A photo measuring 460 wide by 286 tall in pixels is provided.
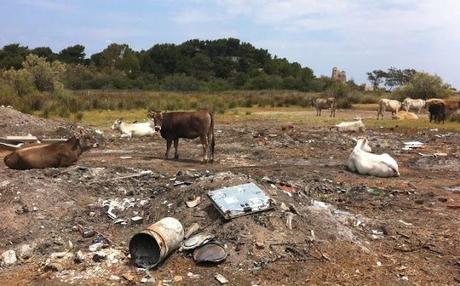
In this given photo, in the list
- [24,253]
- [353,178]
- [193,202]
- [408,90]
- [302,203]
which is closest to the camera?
[24,253]

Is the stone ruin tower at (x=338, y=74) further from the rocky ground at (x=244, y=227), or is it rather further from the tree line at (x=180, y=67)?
the rocky ground at (x=244, y=227)

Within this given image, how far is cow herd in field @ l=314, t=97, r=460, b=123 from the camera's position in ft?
95.2

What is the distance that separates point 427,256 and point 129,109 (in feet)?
93.1

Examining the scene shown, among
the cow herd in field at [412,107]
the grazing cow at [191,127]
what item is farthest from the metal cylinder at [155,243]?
the cow herd in field at [412,107]

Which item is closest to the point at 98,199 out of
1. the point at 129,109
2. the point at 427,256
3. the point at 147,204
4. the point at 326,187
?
the point at 147,204

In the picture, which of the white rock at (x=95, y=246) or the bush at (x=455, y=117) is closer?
the white rock at (x=95, y=246)

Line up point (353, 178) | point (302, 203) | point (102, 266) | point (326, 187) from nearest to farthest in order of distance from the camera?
point (102, 266), point (302, 203), point (326, 187), point (353, 178)

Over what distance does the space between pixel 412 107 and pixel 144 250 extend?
30.8 metres

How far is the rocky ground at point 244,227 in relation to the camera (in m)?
7.51

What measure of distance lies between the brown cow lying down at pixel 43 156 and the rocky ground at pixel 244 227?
349 mm

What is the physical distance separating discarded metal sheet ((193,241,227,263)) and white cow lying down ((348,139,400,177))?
6.75 meters

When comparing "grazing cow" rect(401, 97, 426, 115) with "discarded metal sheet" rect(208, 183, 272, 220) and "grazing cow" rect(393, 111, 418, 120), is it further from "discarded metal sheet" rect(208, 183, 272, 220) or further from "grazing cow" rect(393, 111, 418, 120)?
"discarded metal sheet" rect(208, 183, 272, 220)

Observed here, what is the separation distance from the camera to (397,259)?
320 inches

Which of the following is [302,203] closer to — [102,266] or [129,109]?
[102,266]
